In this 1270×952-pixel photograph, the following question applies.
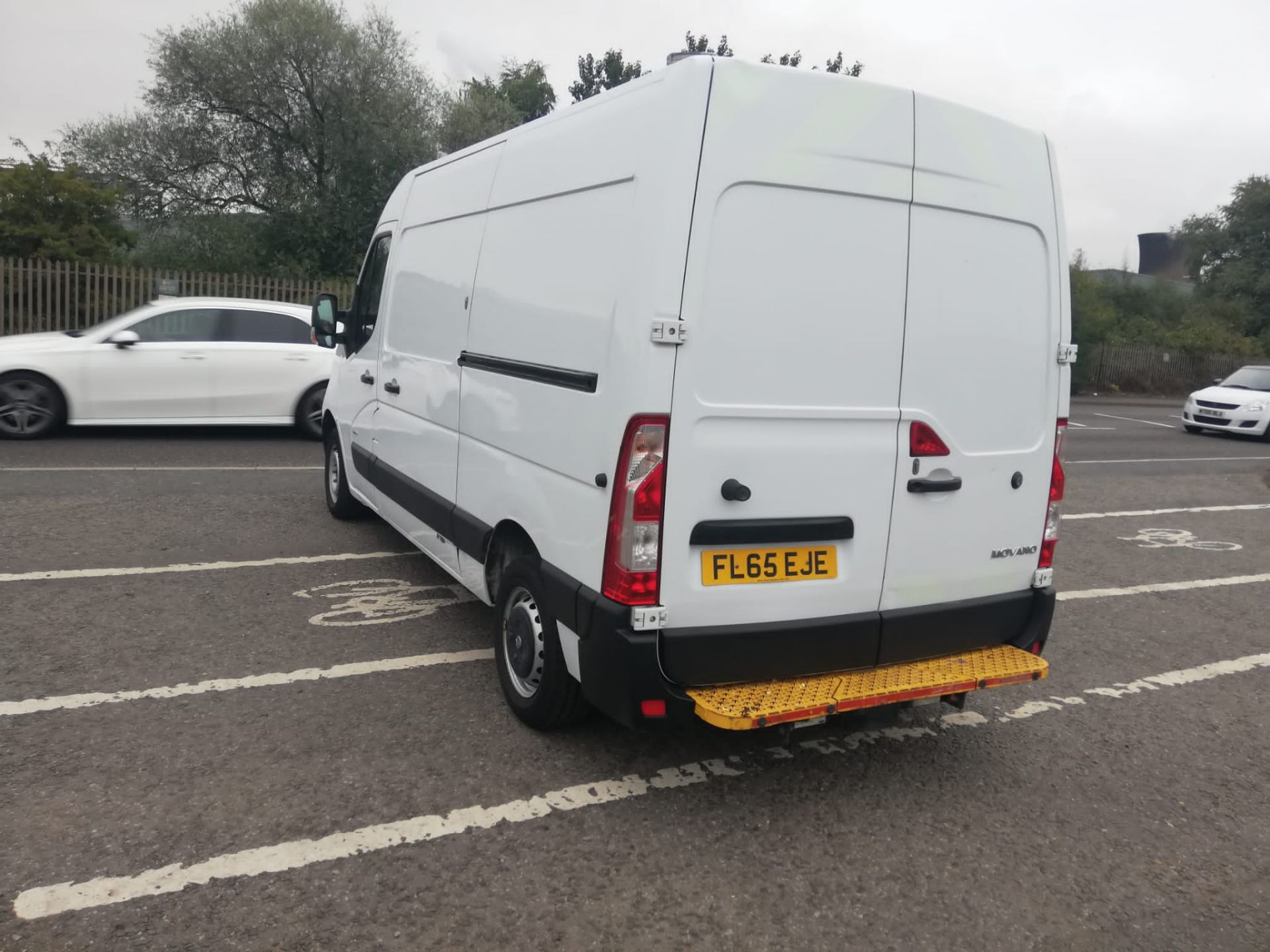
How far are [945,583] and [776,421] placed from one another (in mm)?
995

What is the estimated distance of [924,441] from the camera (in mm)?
3678

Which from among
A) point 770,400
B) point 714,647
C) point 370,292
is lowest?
point 714,647

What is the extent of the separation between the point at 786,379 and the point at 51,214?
20.6 meters

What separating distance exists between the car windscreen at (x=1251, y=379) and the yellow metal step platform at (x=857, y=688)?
2002 centimetres

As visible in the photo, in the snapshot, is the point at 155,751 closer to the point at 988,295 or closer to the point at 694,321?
the point at 694,321

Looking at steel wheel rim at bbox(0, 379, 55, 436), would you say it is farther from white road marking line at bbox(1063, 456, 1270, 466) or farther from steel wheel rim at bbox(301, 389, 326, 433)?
white road marking line at bbox(1063, 456, 1270, 466)

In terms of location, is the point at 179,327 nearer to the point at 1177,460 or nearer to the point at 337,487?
the point at 337,487

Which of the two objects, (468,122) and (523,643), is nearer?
(523,643)

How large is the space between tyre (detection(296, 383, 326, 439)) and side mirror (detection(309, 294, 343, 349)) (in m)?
5.00

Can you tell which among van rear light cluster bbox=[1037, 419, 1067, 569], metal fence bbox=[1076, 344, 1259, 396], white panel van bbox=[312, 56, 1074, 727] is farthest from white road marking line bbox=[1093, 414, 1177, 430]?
white panel van bbox=[312, 56, 1074, 727]

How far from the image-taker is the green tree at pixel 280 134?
24.0 m

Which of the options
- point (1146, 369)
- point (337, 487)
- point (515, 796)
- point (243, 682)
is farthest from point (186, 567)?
point (1146, 369)

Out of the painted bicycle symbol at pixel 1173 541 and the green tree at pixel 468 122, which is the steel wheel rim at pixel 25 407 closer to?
the painted bicycle symbol at pixel 1173 541

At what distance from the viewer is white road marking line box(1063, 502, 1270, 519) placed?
32.0ft
